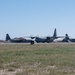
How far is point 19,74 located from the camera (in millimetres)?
14867

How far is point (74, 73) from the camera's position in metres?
15.6

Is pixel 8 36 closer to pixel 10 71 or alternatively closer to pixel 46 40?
pixel 46 40

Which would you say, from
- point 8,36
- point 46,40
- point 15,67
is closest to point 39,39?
point 46,40

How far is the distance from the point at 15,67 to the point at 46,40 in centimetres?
8604

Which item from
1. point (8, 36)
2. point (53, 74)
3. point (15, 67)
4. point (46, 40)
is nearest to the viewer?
point (53, 74)

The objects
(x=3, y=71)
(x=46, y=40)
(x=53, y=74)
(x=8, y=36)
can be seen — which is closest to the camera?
(x=53, y=74)

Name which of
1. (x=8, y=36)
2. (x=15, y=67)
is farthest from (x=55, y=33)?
(x=15, y=67)

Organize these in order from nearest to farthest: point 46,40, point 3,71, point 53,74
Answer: point 53,74, point 3,71, point 46,40

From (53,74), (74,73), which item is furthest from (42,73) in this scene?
(74,73)

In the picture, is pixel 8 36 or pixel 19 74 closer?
pixel 19 74

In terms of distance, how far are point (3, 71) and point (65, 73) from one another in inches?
149

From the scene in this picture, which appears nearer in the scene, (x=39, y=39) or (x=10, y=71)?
(x=10, y=71)

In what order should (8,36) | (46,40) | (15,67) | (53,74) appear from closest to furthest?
1. (53,74)
2. (15,67)
3. (46,40)
4. (8,36)

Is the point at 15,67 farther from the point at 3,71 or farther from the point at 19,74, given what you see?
the point at 19,74
